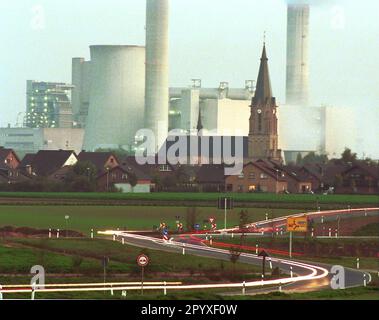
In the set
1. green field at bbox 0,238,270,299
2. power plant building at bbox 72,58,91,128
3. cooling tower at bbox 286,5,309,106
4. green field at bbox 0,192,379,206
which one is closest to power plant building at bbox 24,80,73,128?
power plant building at bbox 72,58,91,128

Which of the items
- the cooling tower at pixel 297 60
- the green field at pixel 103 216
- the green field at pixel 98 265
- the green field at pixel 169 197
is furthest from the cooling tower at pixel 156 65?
the green field at pixel 98 265

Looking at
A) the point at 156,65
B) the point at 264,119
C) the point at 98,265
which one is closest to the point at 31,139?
the point at 156,65

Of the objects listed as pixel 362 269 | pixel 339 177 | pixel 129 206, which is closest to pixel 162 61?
pixel 339 177

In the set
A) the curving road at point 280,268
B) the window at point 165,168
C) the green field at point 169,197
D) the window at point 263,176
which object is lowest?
the curving road at point 280,268

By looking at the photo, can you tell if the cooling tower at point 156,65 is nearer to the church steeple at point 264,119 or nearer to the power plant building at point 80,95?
the power plant building at point 80,95

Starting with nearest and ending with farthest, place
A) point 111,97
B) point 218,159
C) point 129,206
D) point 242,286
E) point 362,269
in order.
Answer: point 242,286 < point 362,269 < point 129,206 < point 218,159 < point 111,97
